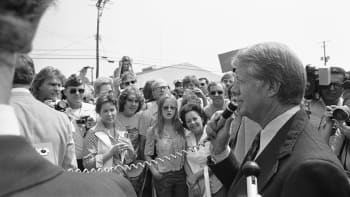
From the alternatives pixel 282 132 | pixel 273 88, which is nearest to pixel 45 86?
pixel 273 88

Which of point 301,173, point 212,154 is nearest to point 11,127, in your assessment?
point 301,173

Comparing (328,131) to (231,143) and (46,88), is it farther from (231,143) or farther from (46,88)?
(46,88)

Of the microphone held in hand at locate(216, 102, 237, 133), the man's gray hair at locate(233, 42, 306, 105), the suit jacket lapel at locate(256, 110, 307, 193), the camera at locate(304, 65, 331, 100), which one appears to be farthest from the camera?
the camera at locate(304, 65, 331, 100)

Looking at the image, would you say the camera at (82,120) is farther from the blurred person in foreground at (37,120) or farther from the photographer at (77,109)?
the blurred person in foreground at (37,120)

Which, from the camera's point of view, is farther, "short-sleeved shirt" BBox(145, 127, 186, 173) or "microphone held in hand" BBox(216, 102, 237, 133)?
"short-sleeved shirt" BBox(145, 127, 186, 173)

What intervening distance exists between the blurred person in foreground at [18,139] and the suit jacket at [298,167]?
1179 mm

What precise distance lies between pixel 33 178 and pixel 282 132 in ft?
5.00

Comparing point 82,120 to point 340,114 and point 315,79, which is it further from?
point 340,114

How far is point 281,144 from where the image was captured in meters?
2.02

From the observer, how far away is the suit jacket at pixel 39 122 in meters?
2.89

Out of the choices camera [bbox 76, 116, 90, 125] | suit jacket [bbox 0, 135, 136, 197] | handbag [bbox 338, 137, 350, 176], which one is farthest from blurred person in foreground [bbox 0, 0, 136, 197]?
camera [bbox 76, 116, 90, 125]

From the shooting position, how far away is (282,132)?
2066 millimetres

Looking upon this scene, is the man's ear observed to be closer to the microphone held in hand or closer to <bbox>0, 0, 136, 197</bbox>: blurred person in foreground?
the microphone held in hand

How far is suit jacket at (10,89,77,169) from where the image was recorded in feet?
9.49
